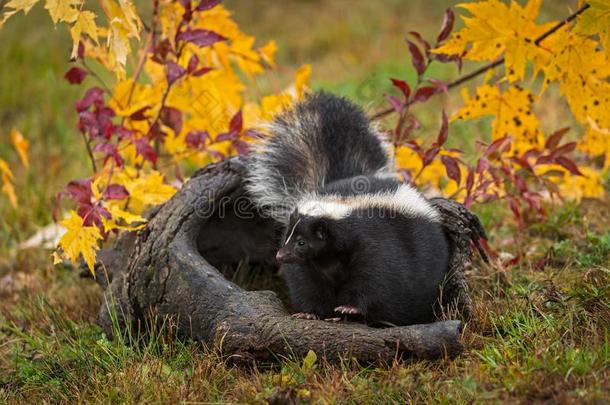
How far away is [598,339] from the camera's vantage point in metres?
3.58

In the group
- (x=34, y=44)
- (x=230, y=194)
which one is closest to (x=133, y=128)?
(x=230, y=194)

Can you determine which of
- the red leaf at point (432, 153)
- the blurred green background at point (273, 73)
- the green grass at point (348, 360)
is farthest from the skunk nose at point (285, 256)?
the blurred green background at point (273, 73)

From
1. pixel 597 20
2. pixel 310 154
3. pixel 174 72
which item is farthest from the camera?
pixel 174 72

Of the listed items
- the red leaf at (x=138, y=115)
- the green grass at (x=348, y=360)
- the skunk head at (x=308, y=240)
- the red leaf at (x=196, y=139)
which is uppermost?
the red leaf at (x=138, y=115)

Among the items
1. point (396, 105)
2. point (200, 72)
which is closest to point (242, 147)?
point (200, 72)

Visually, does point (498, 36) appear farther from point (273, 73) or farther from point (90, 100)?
point (273, 73)

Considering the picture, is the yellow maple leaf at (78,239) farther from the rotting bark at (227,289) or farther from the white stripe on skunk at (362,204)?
the white stripe on skunk at (362,204)

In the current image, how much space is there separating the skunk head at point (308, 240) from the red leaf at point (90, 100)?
172 centimetres

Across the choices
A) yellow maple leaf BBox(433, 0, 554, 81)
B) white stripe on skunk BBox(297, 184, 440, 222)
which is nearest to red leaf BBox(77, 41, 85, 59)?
white stripe on skunk BBox(297, 184, 440, 222)

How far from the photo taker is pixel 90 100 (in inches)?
195

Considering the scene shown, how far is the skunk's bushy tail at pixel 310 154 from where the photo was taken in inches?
182

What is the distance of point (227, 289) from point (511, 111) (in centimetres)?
234

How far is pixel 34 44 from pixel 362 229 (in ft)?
25.2

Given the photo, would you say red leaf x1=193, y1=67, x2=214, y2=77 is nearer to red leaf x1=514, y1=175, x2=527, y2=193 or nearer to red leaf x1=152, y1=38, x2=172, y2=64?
red leaf x1=152, y1=38, x2=172, y2=64
